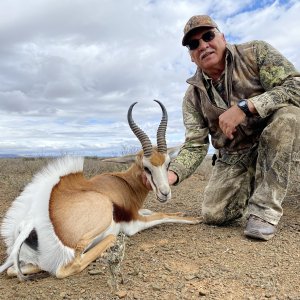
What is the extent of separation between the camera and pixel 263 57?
460cm

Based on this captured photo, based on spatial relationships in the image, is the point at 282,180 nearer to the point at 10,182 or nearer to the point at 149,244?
the point at 149,244

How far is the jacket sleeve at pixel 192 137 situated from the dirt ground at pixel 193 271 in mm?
833

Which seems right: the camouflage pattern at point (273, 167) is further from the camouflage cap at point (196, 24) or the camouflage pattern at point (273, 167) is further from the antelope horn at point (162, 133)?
the camouflage cap at point (196, 24)

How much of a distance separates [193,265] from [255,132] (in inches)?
78.1

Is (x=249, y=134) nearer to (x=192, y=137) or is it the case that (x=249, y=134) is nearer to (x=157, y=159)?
(x=192, y=137)

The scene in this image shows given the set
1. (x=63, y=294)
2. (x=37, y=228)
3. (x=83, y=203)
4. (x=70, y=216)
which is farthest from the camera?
(x=83, y=203)

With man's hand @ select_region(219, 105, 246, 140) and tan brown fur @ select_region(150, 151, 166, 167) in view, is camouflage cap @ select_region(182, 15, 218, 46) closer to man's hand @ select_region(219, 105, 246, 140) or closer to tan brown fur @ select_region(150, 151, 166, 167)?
man's hand @ select_region(219, 105, 246, 140)

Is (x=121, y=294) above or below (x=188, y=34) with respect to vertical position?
below

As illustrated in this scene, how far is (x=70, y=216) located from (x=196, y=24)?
250cm

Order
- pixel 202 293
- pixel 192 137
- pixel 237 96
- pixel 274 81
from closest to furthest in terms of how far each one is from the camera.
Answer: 1. pixel 202 293
2. pixel 274 81
3. pixel 237 96
4. pixel 192 137

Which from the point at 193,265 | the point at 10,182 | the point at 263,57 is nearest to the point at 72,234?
the point at 193,265

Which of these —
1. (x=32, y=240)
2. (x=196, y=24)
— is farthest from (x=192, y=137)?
(x=32, y=240)

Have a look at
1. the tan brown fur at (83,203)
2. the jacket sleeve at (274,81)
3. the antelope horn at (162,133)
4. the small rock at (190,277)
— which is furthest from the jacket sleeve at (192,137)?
the small rock at (190,277)

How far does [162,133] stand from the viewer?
4938 mm
